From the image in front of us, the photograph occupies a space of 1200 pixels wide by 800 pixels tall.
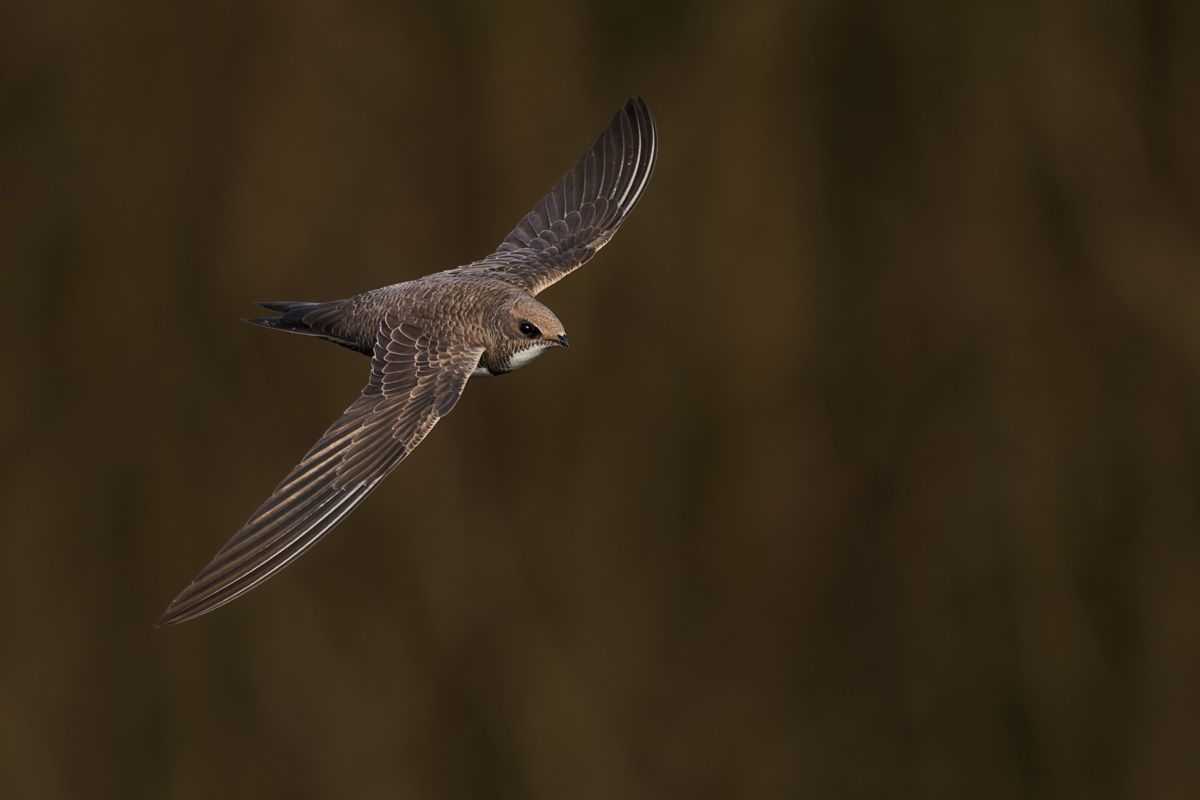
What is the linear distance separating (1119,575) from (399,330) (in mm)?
4655

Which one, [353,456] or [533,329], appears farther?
[533,329]

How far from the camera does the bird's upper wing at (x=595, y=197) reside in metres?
4.77

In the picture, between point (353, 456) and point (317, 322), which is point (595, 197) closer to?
point (317, 322)

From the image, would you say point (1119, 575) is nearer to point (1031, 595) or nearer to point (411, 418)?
point (1031, 595)

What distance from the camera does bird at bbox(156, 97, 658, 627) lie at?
334 cm

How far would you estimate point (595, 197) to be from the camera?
491cm

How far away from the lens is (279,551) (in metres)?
3.33

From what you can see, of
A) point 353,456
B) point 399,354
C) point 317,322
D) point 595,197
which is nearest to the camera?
point 353,456

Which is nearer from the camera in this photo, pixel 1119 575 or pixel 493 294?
pixel 493 294

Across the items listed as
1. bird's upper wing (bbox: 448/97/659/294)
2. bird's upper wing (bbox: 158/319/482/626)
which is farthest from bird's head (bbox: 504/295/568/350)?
bird's upper wing (bbox: 448/97/659/294)

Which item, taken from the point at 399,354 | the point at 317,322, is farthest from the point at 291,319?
the point at 399,354

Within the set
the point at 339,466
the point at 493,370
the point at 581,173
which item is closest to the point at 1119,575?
the point at 581,173

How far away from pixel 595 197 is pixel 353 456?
1546mm

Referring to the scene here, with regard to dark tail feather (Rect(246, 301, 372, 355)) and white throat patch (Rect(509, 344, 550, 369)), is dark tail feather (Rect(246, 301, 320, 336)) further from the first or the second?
white throat patch (Rect(509, 344, 550, 369))
